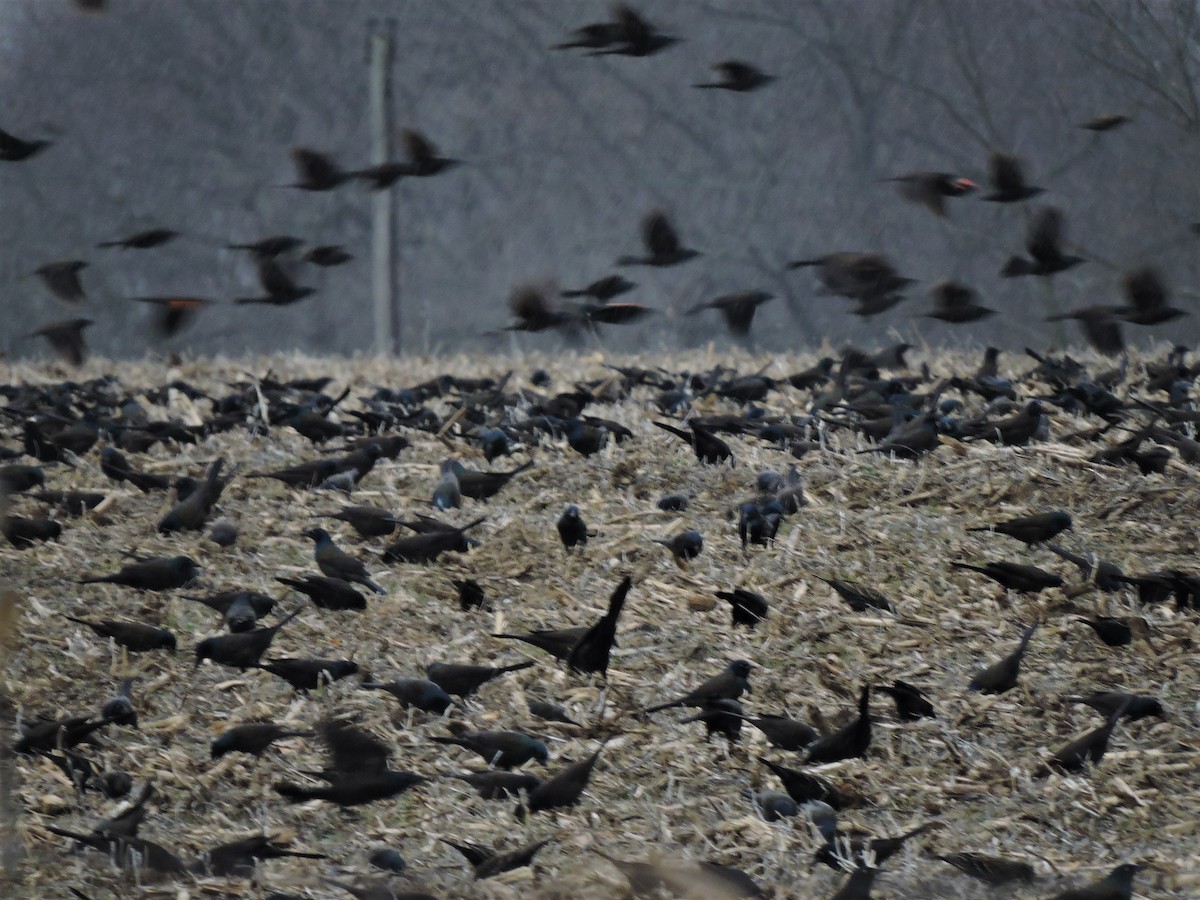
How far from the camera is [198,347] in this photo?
61.2ft

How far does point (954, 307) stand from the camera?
509 cm

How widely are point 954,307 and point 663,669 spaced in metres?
2.07

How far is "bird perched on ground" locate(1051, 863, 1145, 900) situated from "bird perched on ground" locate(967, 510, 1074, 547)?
1691 mm

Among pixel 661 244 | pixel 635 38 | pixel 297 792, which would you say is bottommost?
pixel 297 792

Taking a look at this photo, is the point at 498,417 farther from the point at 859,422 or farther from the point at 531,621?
the point at 531,621

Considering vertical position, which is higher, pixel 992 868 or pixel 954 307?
pixel 954 307

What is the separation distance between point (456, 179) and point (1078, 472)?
14710 mm

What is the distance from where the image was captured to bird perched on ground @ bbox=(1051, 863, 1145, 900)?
2564mm

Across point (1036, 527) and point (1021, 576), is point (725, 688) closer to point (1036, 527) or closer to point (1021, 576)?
point (1021, 576)

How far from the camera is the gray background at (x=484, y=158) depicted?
53.7 ft

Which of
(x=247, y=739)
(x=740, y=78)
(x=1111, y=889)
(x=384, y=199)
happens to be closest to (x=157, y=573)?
(x=247, y=739)

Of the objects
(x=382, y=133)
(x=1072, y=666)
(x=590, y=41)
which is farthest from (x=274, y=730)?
(x=382, y=133)

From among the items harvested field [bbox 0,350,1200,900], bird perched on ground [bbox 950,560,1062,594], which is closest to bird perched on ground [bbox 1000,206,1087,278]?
harvested field [bbox 0,350,1200,900]

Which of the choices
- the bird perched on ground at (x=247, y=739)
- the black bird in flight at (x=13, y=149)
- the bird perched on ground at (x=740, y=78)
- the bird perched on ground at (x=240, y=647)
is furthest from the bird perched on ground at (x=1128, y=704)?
the black bird in flight at (x=13, y=149)
